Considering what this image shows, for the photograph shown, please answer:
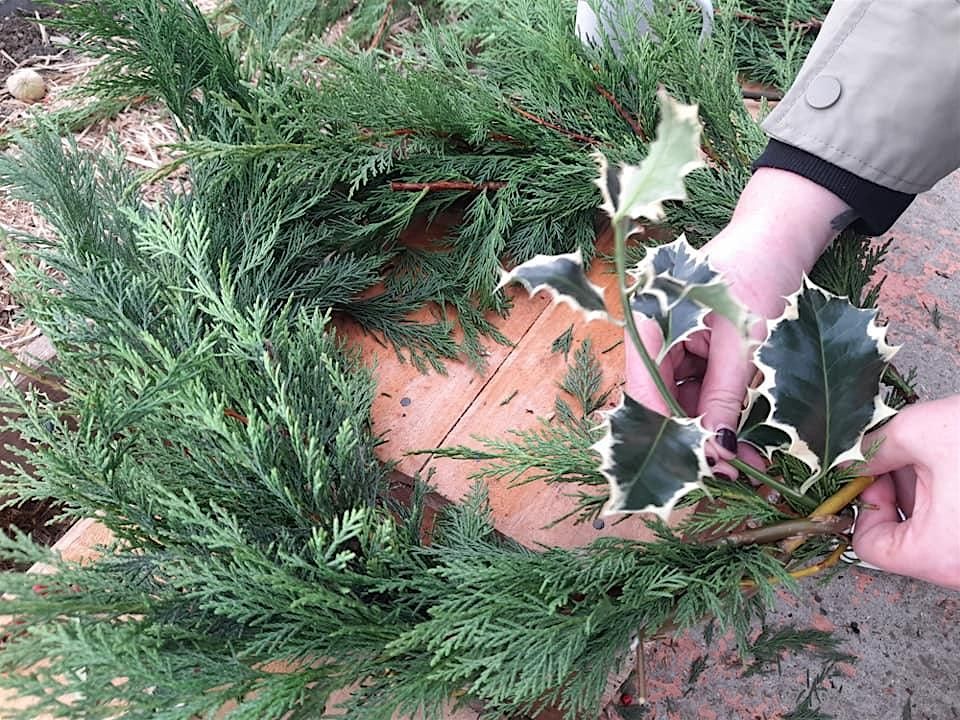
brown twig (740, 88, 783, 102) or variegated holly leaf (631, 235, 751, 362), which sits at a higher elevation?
variegated holly leaf (631, 235, 751, 362)

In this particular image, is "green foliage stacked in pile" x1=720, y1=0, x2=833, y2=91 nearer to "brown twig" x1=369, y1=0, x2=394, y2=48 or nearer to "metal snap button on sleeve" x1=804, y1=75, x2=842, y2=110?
"metal snap button on sleeve" x1=804, y1=75, x2=842, y2=110

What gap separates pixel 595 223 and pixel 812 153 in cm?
36

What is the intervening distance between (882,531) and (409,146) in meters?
0.85

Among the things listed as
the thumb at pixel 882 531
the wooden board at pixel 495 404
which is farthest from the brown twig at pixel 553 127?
the thumb at pixel 882 531

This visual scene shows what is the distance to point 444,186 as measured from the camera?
48.3 inches

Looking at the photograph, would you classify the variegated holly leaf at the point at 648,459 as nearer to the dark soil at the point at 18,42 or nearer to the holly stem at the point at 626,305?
the holly stem at the point at 626,305

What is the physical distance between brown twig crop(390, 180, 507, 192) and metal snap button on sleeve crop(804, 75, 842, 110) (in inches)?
17.9

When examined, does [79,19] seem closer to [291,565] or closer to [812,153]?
[291,565]

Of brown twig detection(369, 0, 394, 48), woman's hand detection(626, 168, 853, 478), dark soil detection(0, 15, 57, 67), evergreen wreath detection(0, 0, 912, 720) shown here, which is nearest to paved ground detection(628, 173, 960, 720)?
evergreen wreath detection(0, 0, 912, 720)

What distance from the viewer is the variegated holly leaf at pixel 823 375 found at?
0.75 meters

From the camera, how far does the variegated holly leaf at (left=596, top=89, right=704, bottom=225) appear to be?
1.54ft

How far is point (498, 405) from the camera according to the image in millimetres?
1098

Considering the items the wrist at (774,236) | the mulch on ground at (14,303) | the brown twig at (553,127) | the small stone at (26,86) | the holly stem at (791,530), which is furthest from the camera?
the small stone at (26,86)

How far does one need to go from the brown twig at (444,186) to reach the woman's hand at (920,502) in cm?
68
